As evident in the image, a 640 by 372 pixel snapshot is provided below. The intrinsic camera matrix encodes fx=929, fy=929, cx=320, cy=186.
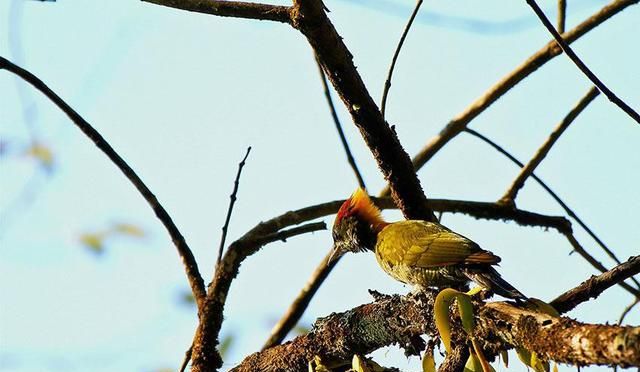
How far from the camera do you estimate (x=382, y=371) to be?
13.3 ft

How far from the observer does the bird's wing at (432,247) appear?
4.91 metres

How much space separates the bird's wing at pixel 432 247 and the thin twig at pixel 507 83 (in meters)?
1.14

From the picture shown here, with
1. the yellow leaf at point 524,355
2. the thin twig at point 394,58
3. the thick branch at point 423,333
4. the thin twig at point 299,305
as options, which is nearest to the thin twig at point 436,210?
the thin twig at point 299,305

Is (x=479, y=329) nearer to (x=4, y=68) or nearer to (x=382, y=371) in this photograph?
(x=382, y=371)

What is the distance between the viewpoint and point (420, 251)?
17.1 ft

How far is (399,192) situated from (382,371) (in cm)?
125

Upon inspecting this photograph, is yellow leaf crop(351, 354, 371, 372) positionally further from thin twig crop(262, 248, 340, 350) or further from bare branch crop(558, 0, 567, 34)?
bare branch crop(558, 0, 567, 34)

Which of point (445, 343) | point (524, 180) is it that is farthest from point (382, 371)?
point (524, 180)

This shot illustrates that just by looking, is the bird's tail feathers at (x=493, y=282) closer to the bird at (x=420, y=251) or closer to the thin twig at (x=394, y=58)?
the bird at (x=420, y=251)

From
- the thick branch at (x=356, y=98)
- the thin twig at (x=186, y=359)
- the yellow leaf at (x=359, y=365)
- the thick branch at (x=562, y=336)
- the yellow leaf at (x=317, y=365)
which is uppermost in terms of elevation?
the thick branch at (x=356, y=98)

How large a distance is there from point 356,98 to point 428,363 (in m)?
1.31

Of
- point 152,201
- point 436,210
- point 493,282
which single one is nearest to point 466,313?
point 493,282

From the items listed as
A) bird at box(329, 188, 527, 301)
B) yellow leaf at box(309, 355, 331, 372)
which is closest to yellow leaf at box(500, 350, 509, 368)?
bird at box(329, 188, 527, 301)

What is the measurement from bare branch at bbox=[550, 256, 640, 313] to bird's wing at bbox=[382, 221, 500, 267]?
1.13 metres
